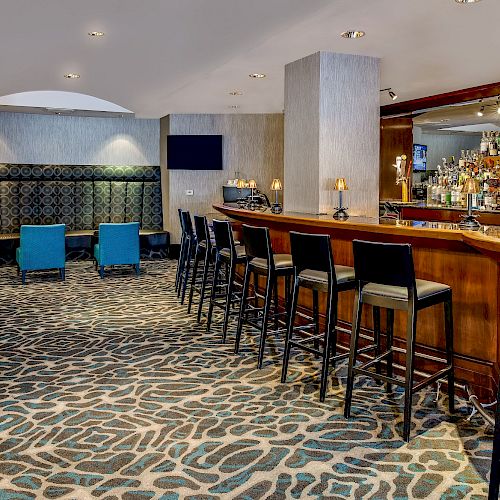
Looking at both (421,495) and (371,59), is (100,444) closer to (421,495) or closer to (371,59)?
(421,495)

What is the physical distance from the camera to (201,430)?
3.34 m

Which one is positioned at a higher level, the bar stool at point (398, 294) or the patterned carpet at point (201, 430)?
the bar stool at point (398, 294)

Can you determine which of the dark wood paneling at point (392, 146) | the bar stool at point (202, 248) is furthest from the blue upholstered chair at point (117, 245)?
the dark wood paneling at point (392, 146)

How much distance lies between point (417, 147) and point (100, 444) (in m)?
13.6

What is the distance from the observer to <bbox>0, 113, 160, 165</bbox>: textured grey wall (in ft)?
35.1

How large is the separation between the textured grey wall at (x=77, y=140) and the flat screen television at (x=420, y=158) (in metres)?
6.98

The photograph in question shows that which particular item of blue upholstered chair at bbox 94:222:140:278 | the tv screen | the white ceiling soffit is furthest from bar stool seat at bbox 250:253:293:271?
the white ceiling soffit

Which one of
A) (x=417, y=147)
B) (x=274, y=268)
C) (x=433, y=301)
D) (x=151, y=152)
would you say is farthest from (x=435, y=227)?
(x=417, y=147)

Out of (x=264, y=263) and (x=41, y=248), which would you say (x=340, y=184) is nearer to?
(x=264, y=263)

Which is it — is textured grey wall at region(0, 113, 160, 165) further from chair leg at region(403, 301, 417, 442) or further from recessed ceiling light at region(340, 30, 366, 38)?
A: chair leg at region(403, 301, 417, 442)

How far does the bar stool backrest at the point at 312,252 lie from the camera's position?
3.84m

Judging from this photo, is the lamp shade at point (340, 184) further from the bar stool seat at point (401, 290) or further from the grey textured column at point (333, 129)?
the bar stool seat at point (401, 290)

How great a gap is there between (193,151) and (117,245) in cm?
283

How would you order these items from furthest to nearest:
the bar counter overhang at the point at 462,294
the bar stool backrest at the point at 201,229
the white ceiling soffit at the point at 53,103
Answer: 1. the white ceiling soffit at the point at 53,103
2. the bar stool backrest at the point at 201,229
3. the bar counter overhang at the point at 462,294
